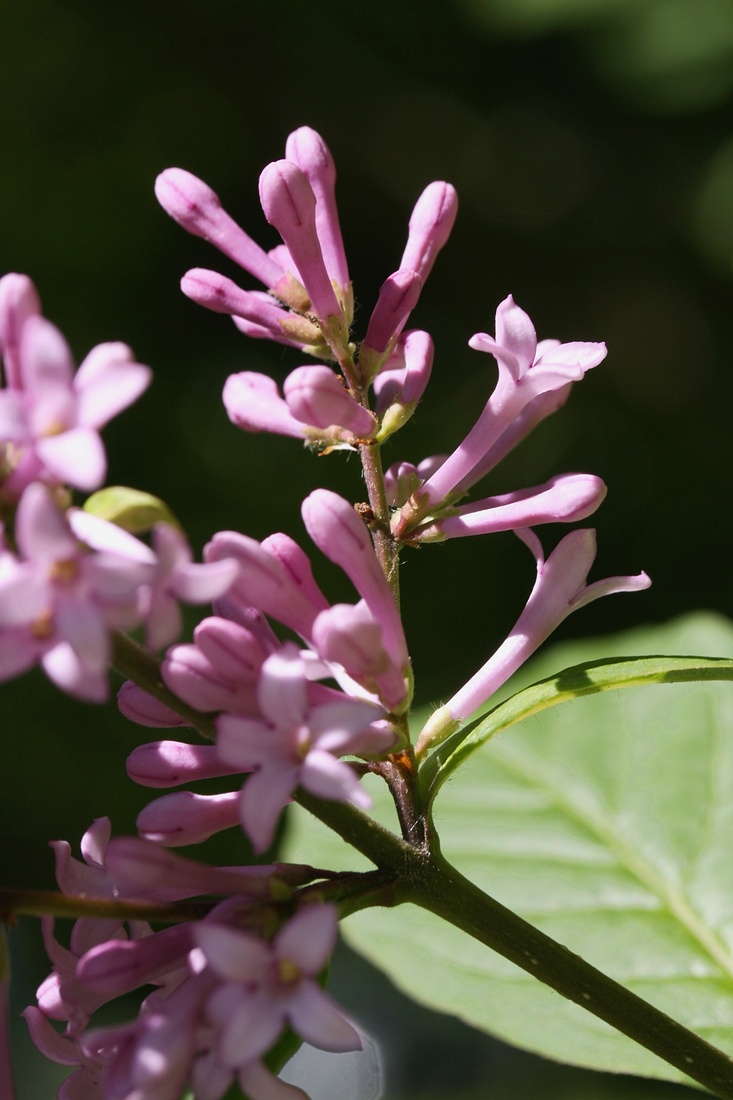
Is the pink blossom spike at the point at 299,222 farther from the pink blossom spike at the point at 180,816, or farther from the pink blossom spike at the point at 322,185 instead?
the pink blossom spike at the point at 180,816

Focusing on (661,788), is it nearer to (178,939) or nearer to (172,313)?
(178,939)

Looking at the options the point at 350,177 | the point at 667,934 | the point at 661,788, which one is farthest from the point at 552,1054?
the point at 350,177

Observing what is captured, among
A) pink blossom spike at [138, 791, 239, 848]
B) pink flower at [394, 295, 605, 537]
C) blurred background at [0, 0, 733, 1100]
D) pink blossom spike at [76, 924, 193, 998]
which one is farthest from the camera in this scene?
blurred background at [0, 0, 733, 1100]

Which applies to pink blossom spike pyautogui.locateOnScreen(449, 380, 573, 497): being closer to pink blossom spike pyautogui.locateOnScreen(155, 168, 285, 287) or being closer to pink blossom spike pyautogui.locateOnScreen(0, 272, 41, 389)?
pink blossom spike pyautogui.locateOnScreen(155, 168, 285, 287)

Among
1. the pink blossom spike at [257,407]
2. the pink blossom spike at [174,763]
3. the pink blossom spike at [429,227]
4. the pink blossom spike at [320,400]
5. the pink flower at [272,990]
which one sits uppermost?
the pink blossom spike at [429,227]

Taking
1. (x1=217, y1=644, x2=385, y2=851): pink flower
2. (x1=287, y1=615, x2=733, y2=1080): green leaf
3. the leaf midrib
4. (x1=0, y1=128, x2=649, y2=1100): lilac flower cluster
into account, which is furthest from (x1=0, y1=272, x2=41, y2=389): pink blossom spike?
the leaf midrib

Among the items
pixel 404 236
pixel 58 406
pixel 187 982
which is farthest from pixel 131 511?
pixel 404 236

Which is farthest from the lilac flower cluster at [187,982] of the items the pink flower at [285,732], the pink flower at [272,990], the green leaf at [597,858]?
the green leaf at [597,858]
